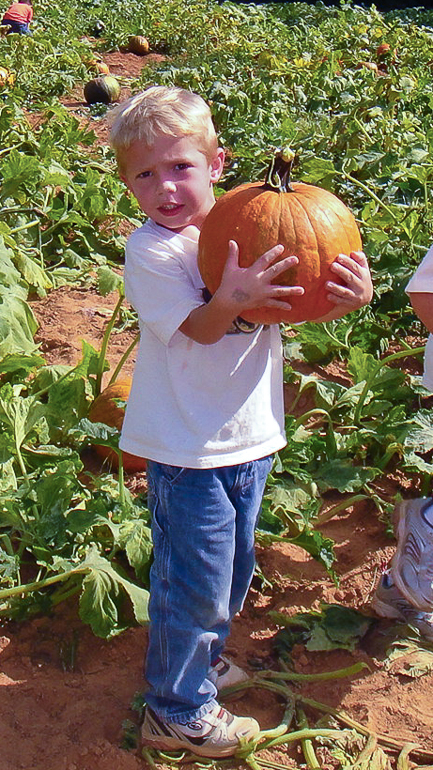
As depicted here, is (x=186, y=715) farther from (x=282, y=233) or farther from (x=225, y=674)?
(x=282, y=233)

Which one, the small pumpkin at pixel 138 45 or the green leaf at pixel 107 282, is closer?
the green leaf at pixel 107 282

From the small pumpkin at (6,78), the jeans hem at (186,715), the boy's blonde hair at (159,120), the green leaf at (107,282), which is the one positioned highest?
the boy's blonde hair at (159,120)

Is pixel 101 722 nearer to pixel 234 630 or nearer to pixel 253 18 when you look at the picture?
pixel 234 630

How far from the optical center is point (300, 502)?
3.12 meters

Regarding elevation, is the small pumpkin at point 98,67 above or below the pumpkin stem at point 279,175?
below

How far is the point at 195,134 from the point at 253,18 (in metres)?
11.8

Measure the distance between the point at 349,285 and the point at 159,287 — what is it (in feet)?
1.40

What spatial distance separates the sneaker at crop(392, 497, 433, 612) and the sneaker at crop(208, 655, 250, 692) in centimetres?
54

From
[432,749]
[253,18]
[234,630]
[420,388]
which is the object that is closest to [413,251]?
[420,388]

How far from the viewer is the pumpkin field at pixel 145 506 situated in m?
2.60

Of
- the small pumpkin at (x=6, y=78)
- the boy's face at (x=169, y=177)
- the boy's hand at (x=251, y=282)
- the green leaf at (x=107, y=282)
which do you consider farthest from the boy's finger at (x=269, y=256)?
the small pumpkin at (x=6, y=78)

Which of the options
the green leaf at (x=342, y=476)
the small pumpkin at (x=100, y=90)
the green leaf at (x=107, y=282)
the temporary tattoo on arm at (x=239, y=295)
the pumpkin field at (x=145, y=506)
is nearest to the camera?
the temporary tattoo on arm at (x=239, y=295)

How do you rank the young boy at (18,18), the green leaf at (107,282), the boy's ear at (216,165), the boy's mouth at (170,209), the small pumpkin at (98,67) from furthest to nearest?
the young boy at (18,18), the small pumpkin at (98,67), the green leaf at (107,282), the boy's ear at (216,165), the boy's mouth at (170,209)

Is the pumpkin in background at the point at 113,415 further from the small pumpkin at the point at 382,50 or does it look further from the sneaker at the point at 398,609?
the small pumpkin at the point at 382,50
